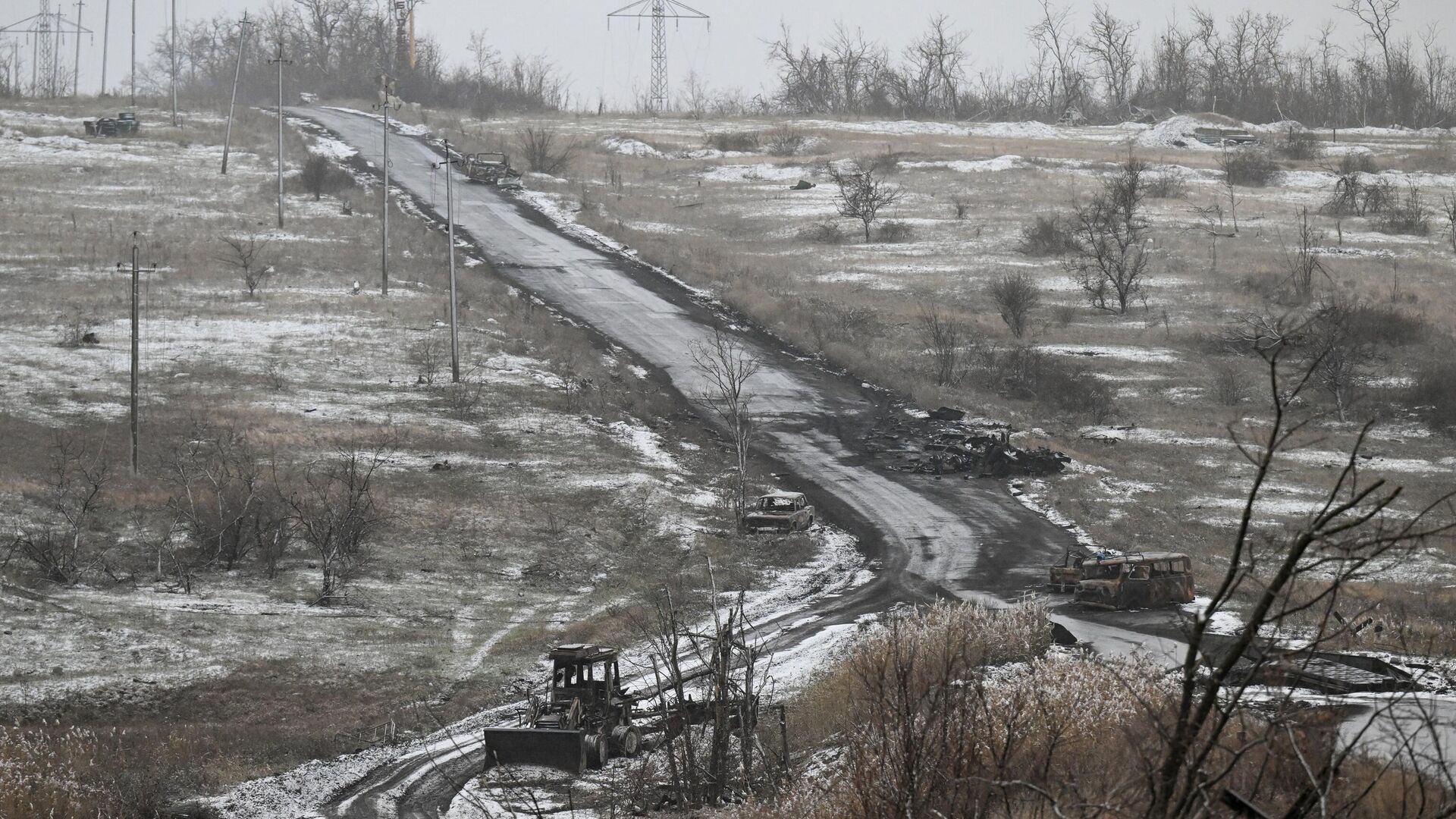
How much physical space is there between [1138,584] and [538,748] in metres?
13.7

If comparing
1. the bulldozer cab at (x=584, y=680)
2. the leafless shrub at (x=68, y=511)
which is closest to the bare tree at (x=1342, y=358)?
the bulldozer cab at (x=584, y=680)

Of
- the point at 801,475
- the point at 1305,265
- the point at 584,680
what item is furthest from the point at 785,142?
the point at 584,680

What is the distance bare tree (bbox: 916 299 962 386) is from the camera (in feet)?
161

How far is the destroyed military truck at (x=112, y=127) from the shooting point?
86.6 m

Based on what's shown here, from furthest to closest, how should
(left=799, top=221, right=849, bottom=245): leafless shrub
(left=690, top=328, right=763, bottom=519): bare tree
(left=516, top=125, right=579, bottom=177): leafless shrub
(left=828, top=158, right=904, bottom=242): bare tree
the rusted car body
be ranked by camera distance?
(left=516, top=125, right=579, bottom=177): leafless shrub < (left=828, top=158, right=904, bottom=242): bare tree < (left=799, top=221, right=849, bottom=245): leafless shrub < (left=690, top=328, right=763, bottom=519): bare tree < the rusted car body

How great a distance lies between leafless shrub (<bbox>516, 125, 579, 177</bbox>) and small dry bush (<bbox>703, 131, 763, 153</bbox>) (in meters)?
12.1

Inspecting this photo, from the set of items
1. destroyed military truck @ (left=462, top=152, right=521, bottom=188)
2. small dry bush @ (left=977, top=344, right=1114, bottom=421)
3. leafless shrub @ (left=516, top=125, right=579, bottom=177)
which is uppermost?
leafless shrub @ (left=516, top=125, right=579, bottom=177)

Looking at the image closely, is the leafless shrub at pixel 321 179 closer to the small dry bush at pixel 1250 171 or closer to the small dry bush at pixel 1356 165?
the small dry bush at pixel 1250 171

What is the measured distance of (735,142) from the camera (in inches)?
3935

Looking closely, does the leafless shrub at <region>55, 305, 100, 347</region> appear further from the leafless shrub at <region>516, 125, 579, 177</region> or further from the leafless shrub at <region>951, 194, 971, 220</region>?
the leafless shrub at <region>951, 194, 971, 220</region>

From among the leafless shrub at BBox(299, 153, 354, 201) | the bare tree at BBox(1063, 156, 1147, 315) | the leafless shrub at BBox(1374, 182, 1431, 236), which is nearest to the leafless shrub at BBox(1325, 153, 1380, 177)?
the leafless shrub at BBox(1374, 182, 1431, 236)

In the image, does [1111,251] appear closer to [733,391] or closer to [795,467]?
[795,467]

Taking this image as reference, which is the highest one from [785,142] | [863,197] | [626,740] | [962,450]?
[785,142]

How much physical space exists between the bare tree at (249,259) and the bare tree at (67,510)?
19651mm
